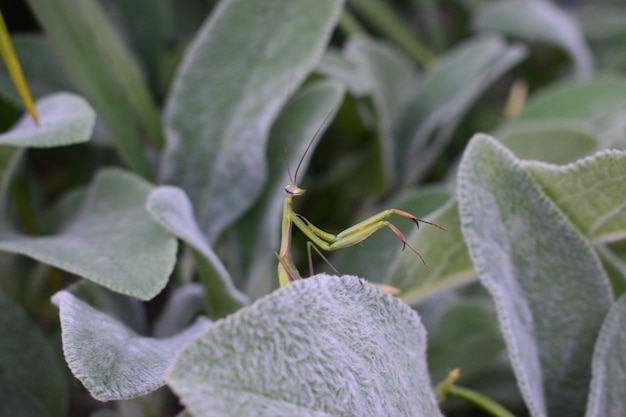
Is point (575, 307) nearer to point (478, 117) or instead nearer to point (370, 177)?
point (370, 177)

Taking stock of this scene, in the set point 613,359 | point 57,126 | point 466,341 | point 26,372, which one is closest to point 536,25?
point 466,341

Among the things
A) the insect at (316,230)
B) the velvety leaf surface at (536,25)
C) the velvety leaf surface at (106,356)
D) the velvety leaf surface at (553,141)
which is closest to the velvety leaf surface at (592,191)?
the insect at (316,230)

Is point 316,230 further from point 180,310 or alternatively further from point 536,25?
point 536,25

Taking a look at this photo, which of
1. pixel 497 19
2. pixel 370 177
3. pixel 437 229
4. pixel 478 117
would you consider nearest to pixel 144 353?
pixel 437 229

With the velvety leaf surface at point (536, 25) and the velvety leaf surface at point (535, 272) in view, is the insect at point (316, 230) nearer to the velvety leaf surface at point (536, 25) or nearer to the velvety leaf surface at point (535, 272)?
the velvety leaf surface at point (535, 272)

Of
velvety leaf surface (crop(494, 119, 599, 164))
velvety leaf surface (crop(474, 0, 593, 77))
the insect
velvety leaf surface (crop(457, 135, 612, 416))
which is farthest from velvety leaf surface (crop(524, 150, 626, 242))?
velvety leaf surface (crop(474, 0, 593, 77))

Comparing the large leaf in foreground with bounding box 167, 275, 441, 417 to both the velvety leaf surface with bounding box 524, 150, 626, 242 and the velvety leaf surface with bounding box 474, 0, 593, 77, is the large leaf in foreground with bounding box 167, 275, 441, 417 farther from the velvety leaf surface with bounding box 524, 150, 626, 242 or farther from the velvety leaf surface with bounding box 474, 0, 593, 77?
the velvety leaf surface with bounding box 474, 0, 593, 77
